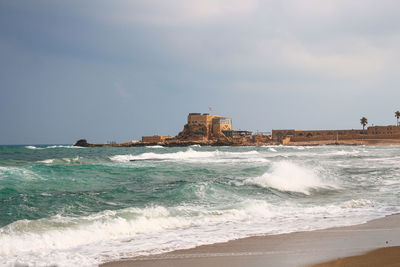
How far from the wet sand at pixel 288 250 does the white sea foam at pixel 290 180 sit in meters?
5.91

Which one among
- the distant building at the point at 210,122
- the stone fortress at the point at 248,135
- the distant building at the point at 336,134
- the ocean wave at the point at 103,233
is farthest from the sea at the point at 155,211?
the distant building at the point at 336,134

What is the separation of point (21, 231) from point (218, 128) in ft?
316

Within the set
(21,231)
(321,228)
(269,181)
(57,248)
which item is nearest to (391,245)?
(321,228)

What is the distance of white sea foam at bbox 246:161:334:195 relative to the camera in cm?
1276

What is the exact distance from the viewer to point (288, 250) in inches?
209

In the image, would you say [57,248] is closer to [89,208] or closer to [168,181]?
[89,208]

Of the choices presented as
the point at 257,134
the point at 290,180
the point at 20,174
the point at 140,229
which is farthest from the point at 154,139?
the point at 140,229

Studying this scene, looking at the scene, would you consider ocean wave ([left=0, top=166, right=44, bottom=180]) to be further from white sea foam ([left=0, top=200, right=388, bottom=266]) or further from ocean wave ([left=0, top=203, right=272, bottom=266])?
ocean wave ([left=0, top=203, right=272, bottom=266])

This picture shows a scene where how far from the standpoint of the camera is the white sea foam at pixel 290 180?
12758 mm

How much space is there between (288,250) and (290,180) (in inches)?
333

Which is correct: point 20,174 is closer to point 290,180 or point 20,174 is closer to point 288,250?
point 290,180

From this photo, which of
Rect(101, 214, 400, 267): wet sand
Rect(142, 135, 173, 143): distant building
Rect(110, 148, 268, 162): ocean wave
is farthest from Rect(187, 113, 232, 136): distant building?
Rect(101, 214, 400, 267): wet sand

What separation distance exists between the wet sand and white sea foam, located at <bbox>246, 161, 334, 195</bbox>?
5.91 metres

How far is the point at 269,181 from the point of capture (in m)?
13.1
